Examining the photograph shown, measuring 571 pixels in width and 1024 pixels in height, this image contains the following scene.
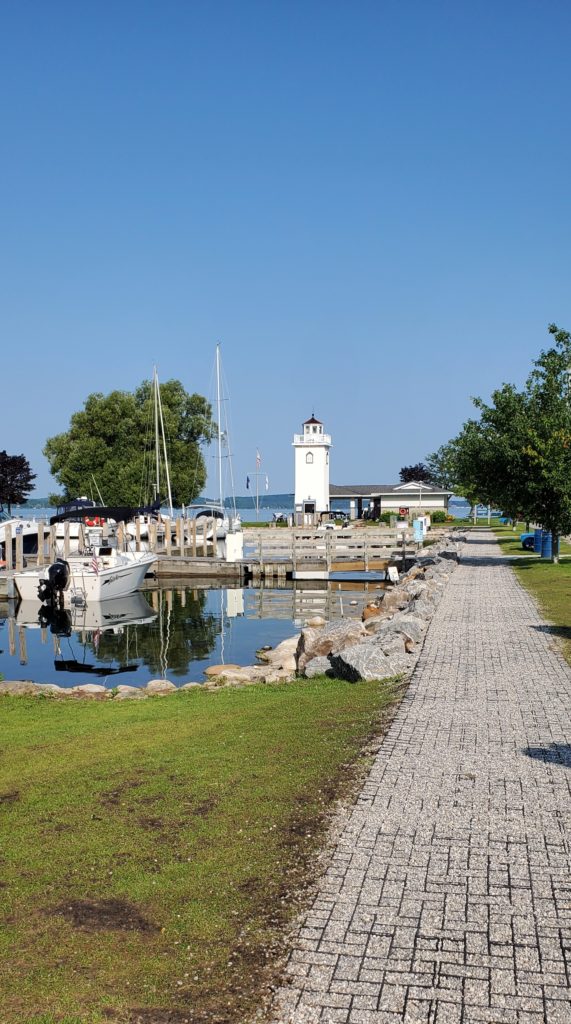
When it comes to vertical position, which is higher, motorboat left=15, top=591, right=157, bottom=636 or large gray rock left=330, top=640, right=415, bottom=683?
large gray rock left=330, top=640, right=415, bottom=683

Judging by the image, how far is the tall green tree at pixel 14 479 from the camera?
80.1m

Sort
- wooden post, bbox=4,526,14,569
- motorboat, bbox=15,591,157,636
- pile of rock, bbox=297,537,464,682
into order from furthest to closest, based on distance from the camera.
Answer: wooden post, bbox=4,526,14,569 → motorboat, bbox=15,591,157,636 → pile of rock, bbox=297,537,464,682

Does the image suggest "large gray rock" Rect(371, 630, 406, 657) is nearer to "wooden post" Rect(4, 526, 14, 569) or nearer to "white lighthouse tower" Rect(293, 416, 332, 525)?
"wooden post" Rect(4, 526, 14, 569)

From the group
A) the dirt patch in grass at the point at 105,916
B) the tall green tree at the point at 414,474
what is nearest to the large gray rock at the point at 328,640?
the dirt patch in grass at the point at 105,916

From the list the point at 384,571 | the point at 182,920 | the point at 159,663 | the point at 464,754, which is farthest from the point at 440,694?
the point at 384,571

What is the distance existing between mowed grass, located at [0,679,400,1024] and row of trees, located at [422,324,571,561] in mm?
23021

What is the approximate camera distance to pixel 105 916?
18.8ft

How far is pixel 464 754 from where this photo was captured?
914 cm

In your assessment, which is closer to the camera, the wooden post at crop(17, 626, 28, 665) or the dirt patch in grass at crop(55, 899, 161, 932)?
the dirt patch in grass at crop(55, 899, 161, 932)

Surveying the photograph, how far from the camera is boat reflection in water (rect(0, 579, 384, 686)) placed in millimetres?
24281

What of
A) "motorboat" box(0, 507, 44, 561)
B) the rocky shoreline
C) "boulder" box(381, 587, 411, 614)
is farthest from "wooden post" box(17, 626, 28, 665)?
"motorboat" box(0, 507, 44, 561)

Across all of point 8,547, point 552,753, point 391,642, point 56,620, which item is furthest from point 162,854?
point 8,547

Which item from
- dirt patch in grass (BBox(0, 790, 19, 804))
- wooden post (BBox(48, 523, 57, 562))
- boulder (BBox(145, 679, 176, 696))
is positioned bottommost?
boulder (BBox(145, 679, 176, 696))

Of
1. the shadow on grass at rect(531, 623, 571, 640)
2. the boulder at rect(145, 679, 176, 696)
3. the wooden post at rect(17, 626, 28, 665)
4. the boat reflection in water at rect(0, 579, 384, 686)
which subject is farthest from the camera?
the wooden post at rect(17, 626, 28, 665)
